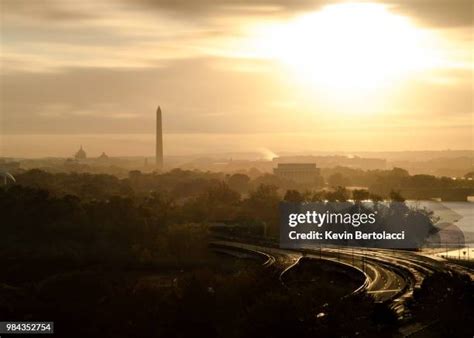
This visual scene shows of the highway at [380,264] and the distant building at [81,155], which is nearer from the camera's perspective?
the highway at [380,264]

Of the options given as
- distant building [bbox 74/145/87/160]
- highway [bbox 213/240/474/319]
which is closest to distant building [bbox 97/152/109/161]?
distant building [bbox 74/145/87/160]

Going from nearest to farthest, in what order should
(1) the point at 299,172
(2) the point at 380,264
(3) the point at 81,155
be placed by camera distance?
(2) the point at 380,264, (1) the point at 299,172, (3) the point at 81,155

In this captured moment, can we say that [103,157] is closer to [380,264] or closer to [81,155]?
[81,155]

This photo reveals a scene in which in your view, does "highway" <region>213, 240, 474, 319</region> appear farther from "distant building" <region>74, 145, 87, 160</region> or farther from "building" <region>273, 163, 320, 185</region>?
"distant building" <region>74, 145, 87, 160</region>

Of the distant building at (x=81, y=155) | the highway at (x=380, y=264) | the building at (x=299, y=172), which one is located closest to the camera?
the highway at (x=380, y=264)

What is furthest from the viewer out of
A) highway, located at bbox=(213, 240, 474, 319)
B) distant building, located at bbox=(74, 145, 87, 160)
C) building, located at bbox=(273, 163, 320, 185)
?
distant building, located at bbox=(74, 145, 87, 160)

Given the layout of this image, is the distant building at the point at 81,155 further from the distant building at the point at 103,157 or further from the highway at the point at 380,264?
the highway at the point at 380,264

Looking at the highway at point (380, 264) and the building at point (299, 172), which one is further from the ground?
the building at point (299, 172)

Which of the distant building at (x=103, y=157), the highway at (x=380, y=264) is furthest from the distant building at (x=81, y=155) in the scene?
the highway at (x=380, y=264)

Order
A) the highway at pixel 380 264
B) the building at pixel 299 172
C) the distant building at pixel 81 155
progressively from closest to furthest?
the highway at pixel 380 264 → the building at pixel 299 172 → the distant building at pixel 81 155

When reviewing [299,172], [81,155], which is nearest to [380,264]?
[299,172]

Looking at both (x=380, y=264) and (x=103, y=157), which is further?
(x=103, y=157)
